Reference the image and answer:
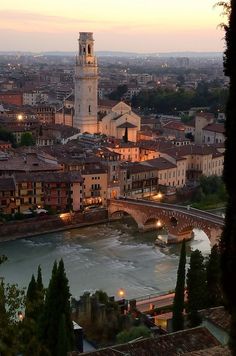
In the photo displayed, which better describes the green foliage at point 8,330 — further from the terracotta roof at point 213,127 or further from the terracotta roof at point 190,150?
the terracotta roof at point 213,127

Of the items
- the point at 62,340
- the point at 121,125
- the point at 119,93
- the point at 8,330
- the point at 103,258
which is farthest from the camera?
the point at 119,93

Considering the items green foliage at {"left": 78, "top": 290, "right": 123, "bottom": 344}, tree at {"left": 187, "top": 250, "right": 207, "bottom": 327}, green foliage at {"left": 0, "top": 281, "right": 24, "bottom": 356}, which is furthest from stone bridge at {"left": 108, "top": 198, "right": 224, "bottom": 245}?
green foliage at {"left": 0, "top": 281, "right": 24, "bottom": 356}

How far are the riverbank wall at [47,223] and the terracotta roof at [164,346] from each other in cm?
698

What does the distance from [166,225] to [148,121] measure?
10.5 metres

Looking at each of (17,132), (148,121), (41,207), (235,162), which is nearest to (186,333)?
(235,162)

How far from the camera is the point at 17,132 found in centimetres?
1844

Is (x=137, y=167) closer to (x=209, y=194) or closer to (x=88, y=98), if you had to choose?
(x=209, y=194)

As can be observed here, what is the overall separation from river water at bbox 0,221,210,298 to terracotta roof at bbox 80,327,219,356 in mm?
3705

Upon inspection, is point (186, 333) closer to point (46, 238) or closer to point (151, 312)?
point (151, 312)

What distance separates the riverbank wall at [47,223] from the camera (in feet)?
36.1

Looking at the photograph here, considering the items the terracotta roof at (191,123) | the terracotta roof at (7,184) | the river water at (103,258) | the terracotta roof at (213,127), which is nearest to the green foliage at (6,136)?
the terracotta roof at (213,127)

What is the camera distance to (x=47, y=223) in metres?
11.4

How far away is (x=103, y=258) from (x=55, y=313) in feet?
14.9

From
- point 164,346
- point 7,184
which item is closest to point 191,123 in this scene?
point 7,184
